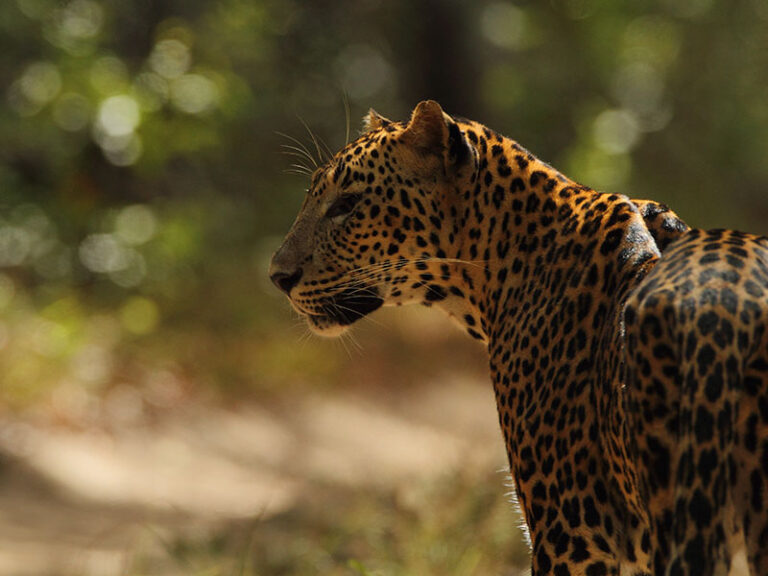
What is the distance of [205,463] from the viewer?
1132 cm

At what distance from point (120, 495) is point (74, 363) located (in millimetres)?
1678

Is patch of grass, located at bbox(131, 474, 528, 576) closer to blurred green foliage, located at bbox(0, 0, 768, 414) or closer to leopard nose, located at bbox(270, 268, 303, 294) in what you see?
Result: leopard nose, located at bbox(270, 268, 303, 294)

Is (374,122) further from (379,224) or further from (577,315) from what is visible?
(577,315)

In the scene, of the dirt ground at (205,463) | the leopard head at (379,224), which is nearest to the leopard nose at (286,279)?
the leopard head at (379,224)

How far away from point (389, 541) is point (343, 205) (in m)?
3.38

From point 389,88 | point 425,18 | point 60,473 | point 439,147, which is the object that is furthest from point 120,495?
point 389,88

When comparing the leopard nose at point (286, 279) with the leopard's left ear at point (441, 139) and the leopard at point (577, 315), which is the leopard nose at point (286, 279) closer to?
the leopard at point (577, 315)

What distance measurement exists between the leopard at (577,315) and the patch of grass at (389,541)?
2.39 metres

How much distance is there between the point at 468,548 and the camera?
6.90 metres

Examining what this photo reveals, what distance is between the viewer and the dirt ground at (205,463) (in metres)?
8.80

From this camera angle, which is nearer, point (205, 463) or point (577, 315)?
point (577, 315)

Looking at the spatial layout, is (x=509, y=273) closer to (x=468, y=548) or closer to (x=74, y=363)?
A: (x=468, y=548)

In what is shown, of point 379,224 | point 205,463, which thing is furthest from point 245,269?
point 379,224

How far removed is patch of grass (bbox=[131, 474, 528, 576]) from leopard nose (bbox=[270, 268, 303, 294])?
6.60 ft
